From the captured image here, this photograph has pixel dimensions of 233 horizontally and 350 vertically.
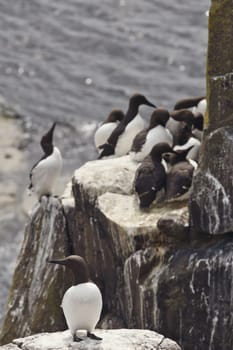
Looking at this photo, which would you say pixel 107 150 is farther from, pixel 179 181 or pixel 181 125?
pixel 179 181

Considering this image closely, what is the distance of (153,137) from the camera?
17.5m

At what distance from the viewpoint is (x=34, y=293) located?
17812 mm

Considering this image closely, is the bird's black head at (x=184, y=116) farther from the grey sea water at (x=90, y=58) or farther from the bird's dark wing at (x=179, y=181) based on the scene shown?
the grey sea water at (x=90, y=58)

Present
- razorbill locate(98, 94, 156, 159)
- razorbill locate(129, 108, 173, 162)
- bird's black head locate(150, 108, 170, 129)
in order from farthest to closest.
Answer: razorbill locate(98, 94, 156, 159) → bird's black head locate(150, 108, 170, 129) → razorbill locate(129, 108, 173, 162)

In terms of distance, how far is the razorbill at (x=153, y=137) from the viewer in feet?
57.1

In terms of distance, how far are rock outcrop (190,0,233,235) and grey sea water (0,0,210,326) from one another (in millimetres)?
13124

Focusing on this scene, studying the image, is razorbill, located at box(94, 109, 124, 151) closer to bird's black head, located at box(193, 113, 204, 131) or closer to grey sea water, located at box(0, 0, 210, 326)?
bird's black head, located at box(193, 113, 204, 131)

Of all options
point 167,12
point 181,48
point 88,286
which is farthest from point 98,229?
point 167,12

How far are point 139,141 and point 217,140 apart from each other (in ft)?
7.71

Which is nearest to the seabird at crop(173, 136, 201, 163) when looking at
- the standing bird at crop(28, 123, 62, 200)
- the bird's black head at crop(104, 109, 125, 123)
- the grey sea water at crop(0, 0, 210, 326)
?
the standing bird at crop(28, 123, 62, 200)

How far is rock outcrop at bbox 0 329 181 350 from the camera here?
45.5 ft

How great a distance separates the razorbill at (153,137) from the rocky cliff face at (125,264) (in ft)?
0.65

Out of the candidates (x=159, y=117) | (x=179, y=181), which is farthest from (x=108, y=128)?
(x=179, y=181)

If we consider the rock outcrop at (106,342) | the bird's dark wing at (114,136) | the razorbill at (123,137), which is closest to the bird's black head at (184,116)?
the razorbill at (123,137)
